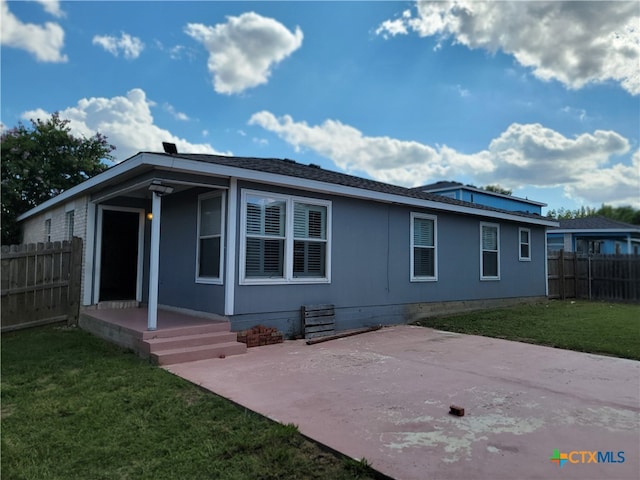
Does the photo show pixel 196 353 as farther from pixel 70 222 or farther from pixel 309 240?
pixel 70 222

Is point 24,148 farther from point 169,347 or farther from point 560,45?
point 560,45

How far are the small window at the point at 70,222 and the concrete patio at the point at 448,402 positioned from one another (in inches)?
242

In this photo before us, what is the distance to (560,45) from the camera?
9.92 meters

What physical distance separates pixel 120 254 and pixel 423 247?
6906mm

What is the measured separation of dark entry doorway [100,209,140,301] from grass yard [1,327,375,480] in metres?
4.12

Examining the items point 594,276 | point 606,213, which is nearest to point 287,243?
point 594,276

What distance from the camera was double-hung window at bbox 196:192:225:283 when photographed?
6.78 metres

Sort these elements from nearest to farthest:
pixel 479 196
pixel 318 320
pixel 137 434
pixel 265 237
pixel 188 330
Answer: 1. pixel 137 434
2. pixel 188 330
3. pixel 265 237
4. pixel 318 320
5. pixel 479 196

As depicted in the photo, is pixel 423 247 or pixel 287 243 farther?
pixel 423 247

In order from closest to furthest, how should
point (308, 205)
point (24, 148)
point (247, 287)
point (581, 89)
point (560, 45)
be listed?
point (247, 287)
point (308, 205)
point (560, 45)
point (581, 89)
point (24, 148)

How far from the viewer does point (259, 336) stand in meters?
6.56

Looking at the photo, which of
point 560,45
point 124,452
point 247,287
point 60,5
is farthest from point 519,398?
point 60,5

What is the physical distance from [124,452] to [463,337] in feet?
20.2

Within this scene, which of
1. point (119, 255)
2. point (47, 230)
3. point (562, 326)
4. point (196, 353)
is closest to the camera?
point (196, 353)
